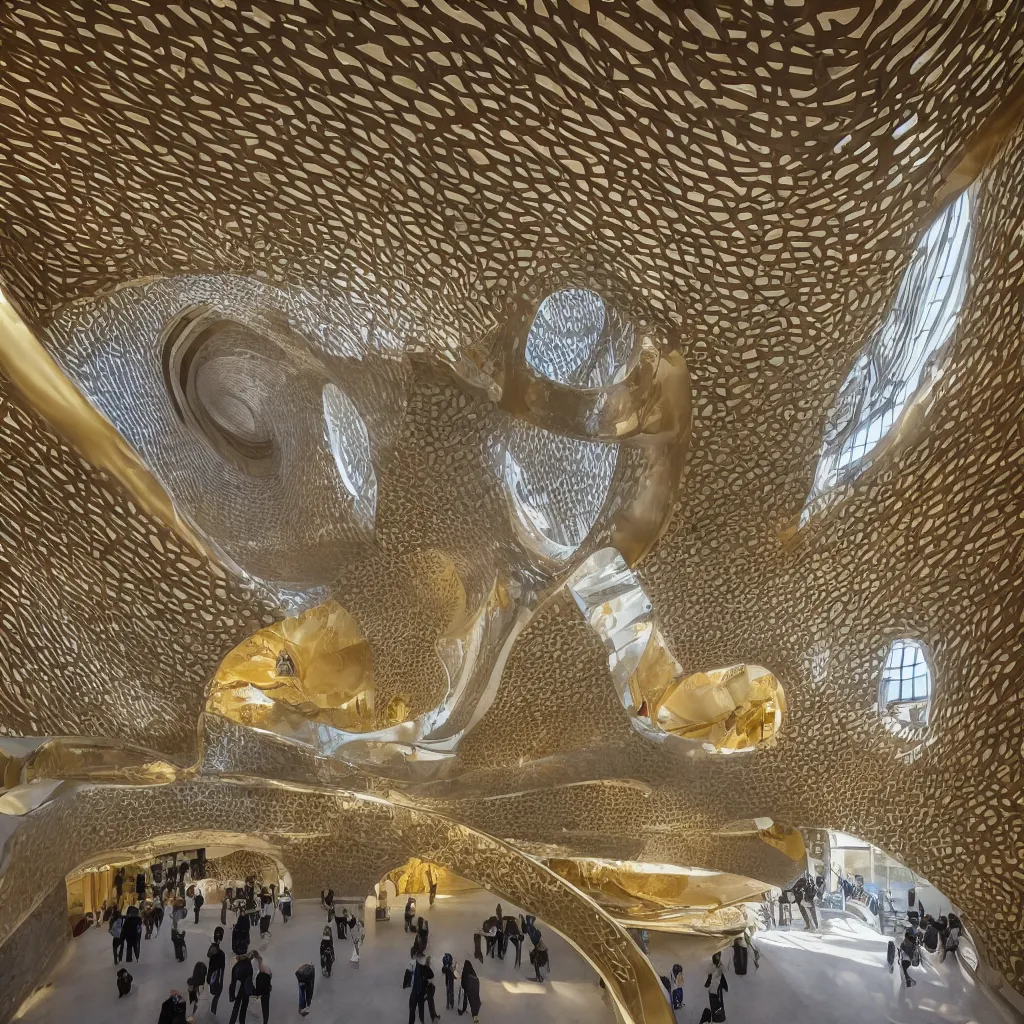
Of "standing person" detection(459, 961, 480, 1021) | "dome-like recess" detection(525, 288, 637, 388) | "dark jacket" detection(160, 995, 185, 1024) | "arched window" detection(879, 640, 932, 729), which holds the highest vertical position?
"dome-like recess" detection(525, 288, 637, 388)

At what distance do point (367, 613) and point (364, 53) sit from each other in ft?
10.3

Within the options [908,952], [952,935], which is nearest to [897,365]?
[952,935]

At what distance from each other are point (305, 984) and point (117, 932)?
97 cm

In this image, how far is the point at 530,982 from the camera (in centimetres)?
381

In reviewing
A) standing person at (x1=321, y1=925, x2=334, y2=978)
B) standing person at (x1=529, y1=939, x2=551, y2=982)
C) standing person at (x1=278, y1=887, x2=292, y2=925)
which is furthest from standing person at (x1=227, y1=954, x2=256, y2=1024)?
standing person at (x1=529, y1=939, x2=551, y2=982)

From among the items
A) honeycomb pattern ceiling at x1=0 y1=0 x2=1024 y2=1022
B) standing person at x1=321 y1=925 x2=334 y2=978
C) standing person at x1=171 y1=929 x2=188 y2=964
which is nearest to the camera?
honeycomb pattern ceiling at x1=0 y1=0 x2=1024 y2=1022

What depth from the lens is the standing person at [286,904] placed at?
3.88m

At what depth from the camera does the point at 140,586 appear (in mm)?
3061

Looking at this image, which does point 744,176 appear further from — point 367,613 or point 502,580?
point 367,613

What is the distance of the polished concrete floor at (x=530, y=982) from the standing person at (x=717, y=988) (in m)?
0.03

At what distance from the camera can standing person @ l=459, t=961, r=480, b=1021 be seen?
3691 millimetres

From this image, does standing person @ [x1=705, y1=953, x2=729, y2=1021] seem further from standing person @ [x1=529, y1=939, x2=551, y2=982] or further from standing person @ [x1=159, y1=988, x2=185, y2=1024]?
standing person @ [x1=159, y1=988, x2=185, y2=1024]

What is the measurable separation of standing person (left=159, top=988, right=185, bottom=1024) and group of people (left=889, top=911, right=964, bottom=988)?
352 centimetres

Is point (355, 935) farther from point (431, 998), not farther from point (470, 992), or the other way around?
point (470, 992)
